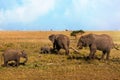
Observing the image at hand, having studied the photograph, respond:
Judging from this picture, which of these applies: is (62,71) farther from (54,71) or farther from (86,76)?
(86,76)

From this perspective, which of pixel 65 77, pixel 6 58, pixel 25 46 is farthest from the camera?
pixel 25 46

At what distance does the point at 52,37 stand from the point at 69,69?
12.7m

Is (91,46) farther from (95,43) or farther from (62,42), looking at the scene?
(62,42)

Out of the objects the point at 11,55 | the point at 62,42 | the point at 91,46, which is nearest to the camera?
the point at 11,55

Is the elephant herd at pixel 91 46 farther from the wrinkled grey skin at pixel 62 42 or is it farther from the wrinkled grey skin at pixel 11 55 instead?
the wrinkled grey skin at pixel 62 42

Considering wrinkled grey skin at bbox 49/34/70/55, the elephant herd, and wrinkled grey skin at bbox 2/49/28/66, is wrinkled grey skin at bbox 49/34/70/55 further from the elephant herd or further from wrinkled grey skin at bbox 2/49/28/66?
wrinkled grey skin at bbox 2/49/28/66

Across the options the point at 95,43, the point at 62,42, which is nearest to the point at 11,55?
the point at 95,43

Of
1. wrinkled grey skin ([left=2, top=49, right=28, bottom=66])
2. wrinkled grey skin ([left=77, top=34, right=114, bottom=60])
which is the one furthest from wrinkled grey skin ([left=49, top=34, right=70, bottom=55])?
wrinkled grey skin ([left=2, top=49, right=28, bottom=66])

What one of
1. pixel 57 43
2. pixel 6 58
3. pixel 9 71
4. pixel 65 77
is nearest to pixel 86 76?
pixel 65 77

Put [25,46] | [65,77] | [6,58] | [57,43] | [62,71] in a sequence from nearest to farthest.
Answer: [65,77]
[62,71]
[6,58]
[57,43]
[25,46]

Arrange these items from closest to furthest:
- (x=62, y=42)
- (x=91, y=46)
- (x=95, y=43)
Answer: (x=91, y=46), (x=95, y=43), (x=62, y=42)

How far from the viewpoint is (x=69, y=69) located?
77.7ft

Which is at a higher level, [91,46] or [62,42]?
[91,46]

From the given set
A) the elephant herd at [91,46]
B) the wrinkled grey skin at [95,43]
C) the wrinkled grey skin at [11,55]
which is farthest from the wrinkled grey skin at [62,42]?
the wrinkled grey skin at [11,55]
